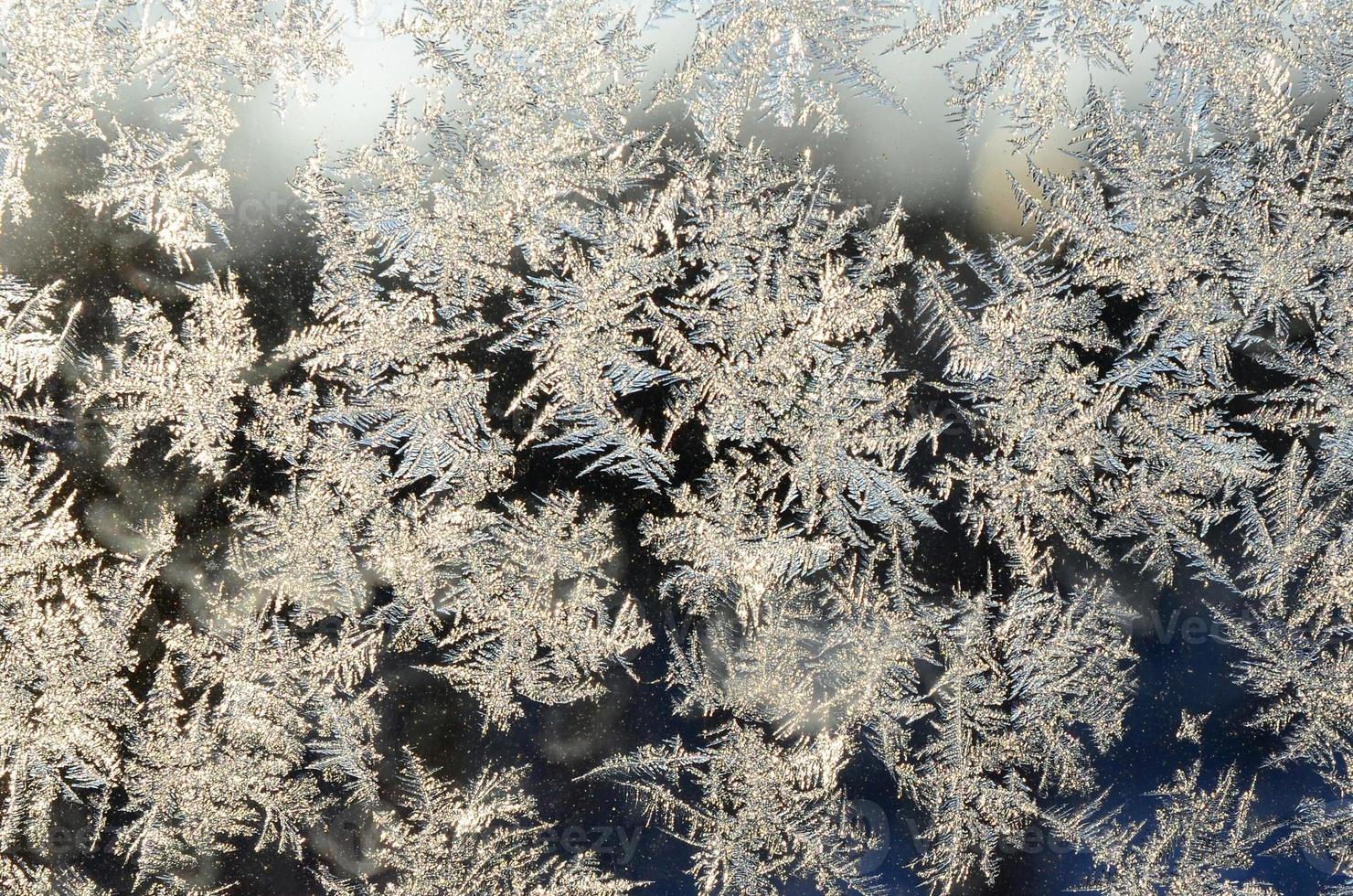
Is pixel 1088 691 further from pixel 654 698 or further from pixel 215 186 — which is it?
pixel 215 186

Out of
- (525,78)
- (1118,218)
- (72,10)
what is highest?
(72,10)

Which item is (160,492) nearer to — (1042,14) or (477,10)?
(477,10)

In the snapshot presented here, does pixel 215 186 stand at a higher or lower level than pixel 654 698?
higher

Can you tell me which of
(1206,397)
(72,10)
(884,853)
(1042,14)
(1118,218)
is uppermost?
(72,10)

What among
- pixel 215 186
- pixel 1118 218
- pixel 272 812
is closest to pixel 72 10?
pixel 215 186

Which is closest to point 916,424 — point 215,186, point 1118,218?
point 1118,218

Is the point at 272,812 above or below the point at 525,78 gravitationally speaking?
below

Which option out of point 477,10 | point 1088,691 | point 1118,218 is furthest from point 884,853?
point 477,10

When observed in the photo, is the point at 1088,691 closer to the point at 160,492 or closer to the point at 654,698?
the point at 654,698
